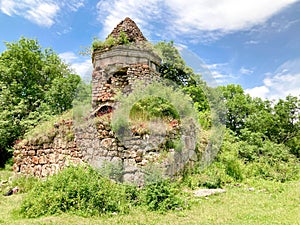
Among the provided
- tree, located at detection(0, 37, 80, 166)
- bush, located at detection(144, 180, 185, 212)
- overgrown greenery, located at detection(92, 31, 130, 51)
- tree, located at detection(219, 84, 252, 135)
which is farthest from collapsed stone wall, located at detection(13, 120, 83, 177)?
tree, located at detection(219, 84, 252, 135)

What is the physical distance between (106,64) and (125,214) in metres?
6.17

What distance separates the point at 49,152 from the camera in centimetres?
887

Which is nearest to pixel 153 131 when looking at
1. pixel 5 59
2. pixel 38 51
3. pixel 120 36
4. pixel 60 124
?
pixel 60 124

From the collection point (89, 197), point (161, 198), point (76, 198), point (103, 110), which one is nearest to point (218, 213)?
point (161, 198)

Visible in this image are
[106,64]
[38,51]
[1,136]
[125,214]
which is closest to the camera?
[125,214]

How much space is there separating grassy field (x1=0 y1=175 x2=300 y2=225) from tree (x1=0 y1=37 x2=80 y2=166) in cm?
846

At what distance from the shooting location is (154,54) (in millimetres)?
8586

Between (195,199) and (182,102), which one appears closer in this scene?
(195,199)

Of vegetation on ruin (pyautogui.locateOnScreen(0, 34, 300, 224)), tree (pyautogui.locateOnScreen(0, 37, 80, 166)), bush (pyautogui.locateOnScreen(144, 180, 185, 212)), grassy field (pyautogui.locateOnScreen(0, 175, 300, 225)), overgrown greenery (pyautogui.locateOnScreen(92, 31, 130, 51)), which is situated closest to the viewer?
grassy field (pyautogui.locateOnScreen(0, 175, 300, 225))

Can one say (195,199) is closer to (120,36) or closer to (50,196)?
(50,196)

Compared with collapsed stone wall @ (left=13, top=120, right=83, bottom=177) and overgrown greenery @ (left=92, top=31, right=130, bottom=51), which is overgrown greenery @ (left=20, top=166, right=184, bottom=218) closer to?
collapsed stone wall @ (left=13, top=120, right=83, bottom=177)

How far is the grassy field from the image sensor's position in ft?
16.0

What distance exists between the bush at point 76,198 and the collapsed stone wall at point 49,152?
235 cm

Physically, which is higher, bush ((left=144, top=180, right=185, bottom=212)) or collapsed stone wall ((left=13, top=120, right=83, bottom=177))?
collapsed stone wall ((left=13, top=120, right=83, bottom=177))
